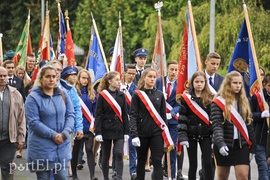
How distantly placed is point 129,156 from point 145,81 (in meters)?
2.49

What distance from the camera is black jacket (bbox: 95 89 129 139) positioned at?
14852mm

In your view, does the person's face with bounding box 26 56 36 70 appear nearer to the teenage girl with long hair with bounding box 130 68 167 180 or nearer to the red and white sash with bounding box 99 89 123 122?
the red and white sash with bounding box 99 89 123 122

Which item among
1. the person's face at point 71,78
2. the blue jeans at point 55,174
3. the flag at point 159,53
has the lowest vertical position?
the blue jeans at point 55,174

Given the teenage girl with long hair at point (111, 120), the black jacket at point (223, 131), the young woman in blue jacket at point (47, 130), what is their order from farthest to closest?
the teenage girl with long hair at point (111, 120) < the black jacket at point (223, 131) < the young woman in blue jacket at point (47, 130)

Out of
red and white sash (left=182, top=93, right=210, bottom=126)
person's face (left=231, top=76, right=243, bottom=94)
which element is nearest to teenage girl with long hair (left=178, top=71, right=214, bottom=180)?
red and white sash (left=182, top=93, right=210, bottom=126)

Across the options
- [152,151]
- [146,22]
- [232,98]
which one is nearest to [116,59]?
[152,151]

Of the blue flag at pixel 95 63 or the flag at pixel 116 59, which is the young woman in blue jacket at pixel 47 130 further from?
the blue flag at pixel 95 63

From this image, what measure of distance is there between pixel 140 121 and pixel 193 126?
92 cm

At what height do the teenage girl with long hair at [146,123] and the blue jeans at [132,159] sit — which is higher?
the teenage girl with long hair at [146,123]

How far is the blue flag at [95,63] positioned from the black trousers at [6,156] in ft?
20.0

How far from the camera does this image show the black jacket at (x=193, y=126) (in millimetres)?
13203

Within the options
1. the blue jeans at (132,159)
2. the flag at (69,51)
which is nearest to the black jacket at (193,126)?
the blue jeans at (132,159)

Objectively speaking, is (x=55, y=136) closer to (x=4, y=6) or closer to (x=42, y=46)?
(x=42, y=46)

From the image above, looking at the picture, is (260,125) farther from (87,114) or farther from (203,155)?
(87,114)
